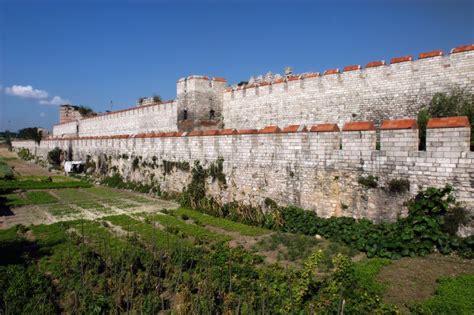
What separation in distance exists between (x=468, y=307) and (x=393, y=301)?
1.04 meters

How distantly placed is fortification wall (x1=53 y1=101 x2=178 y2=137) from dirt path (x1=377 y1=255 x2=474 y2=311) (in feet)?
67.6

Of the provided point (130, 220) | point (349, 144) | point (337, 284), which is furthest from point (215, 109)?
point (337, 284)

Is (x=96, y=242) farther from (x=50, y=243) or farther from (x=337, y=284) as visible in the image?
(x=337, y=284)

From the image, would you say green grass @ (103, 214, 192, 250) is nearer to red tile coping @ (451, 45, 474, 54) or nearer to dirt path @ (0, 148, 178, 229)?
dirt path @ (0, 148, 178, 229)

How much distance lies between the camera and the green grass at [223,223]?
1086 centimetres

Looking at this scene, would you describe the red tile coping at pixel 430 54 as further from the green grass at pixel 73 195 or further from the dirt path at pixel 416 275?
the green grass at pixel 73 195

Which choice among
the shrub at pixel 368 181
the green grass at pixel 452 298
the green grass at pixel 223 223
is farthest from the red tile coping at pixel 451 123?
the green grass at pixel 223 223

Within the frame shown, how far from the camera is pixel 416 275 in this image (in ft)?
21.6

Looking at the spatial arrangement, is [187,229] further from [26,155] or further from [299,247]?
[26,155]

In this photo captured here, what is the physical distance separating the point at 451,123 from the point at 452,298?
3.90 meters

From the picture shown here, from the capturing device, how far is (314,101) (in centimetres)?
1802

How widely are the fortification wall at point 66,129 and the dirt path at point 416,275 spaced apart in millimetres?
51541

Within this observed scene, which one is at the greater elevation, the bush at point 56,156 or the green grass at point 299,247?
the bush at point 56,156

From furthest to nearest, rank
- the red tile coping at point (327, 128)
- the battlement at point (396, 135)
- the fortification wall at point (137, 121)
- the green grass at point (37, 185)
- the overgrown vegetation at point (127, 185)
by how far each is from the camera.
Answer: the fortification wall at point (137, 121) < the green grass at point (37, 185) < the overgrown vegetation at point (127, 185) < the red tile coping at point (327, 128) < the battlement at point (396, 135)
